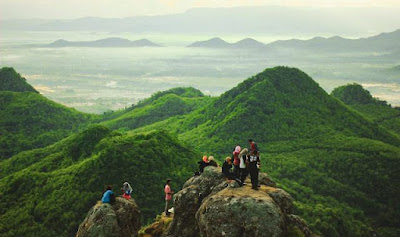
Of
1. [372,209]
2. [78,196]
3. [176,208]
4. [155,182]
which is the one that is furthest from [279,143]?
[176,208]

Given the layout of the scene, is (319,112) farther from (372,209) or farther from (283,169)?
(372,209)

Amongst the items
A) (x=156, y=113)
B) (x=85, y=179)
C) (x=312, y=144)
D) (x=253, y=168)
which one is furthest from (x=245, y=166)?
(x=156, y=113)

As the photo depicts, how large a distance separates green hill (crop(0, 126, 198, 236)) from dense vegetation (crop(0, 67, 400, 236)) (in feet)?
0.68

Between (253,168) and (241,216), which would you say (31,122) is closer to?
(253,168)

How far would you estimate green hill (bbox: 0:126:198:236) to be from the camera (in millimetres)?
58594

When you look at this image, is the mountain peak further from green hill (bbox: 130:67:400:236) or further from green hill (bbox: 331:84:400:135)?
green hill (bbox: 130:67:400:236)

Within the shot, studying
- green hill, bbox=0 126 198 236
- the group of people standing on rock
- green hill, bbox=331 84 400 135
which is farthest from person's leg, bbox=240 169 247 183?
green hill, bbox=331 84 400 135

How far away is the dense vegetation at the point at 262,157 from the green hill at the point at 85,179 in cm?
21

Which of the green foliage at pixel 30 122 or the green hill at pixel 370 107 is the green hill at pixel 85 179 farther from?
the green hill at pixel 370 107

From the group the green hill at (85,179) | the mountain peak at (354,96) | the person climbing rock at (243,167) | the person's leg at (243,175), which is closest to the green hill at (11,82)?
the green hill at (85,179)

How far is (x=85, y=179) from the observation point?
64.7m

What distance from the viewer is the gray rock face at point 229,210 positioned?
23.4m

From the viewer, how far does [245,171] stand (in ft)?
88.7

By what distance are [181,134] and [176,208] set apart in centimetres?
10074
